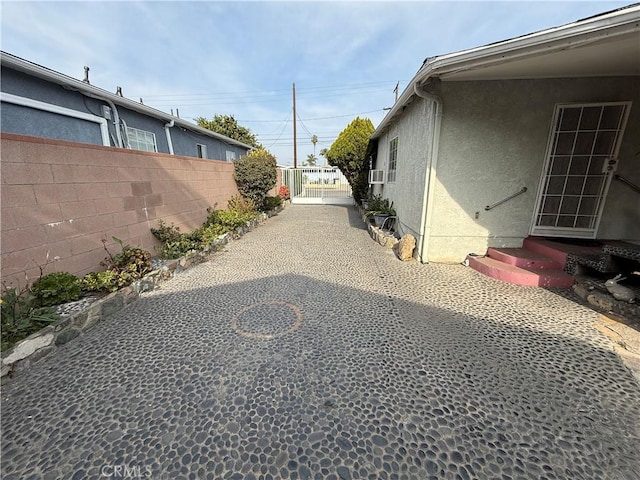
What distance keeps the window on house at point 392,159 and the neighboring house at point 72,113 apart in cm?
711

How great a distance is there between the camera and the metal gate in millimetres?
15008

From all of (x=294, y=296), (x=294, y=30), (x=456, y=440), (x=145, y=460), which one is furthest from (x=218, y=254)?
(x=294, y=30)

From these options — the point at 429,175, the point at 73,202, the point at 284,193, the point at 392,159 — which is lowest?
the point at 284,193

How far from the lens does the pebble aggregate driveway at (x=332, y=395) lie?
1.52 m

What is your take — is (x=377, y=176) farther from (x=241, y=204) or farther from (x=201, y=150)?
(x=201, y=150)

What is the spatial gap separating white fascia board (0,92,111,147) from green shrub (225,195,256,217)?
3317 millimetres

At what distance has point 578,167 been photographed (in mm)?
4105

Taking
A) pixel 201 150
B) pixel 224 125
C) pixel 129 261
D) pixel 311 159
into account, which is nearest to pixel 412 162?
pixel 129 261

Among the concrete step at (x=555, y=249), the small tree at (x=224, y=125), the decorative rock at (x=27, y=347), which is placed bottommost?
the decorative rock at (x=27, y=347)

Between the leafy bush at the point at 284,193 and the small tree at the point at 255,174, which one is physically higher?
the small tree at the point at 255,174

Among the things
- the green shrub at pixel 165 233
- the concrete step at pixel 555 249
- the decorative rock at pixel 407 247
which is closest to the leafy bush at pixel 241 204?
the green shrub at pixel 165 233

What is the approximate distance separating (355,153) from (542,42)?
9.20m

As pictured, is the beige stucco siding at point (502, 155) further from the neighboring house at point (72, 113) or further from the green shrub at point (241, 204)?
the neighboring house at point (72, 113)

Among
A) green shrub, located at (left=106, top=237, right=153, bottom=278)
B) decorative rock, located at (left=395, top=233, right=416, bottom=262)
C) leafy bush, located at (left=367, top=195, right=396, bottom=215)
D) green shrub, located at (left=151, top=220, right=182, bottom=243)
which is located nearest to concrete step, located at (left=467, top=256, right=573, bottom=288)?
decorative rock, located at (left=395, top=233, right=416, bottom=262)
